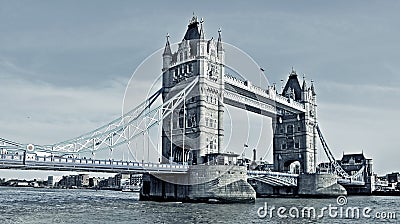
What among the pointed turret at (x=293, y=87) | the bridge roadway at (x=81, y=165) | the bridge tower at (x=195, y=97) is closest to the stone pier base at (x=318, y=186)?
the pointed turret at (x=293, y=87)

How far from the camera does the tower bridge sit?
47156 mm

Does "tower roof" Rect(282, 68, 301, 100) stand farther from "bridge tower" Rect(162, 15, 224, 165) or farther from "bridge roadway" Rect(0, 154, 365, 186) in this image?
"bridge roadway" Rect(0, 154, 365, 186)

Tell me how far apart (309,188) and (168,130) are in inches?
1127

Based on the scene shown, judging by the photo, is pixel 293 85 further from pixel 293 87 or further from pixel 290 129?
pixel 290 129

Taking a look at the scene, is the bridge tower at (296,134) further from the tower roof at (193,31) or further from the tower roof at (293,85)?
the tower roof at (193,31)

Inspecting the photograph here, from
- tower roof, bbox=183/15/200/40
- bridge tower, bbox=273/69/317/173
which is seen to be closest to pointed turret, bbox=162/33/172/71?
tower roof, bbox=183/15/200/40

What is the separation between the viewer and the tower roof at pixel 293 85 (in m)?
98.8

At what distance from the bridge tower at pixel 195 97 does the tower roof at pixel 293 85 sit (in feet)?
111

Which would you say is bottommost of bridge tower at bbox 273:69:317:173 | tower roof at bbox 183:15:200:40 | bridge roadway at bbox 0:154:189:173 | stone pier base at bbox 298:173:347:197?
stone pier base at bbox 298:173:347:197

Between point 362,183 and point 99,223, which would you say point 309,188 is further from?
point 99,223

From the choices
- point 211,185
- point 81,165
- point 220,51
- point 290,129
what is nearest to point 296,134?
point 290,129

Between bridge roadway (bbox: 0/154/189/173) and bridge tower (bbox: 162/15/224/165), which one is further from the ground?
bridge tower (bbox: 162/15/224/165)

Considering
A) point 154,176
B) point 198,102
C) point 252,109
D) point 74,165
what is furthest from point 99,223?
point 252,109

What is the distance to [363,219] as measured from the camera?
123 feet
